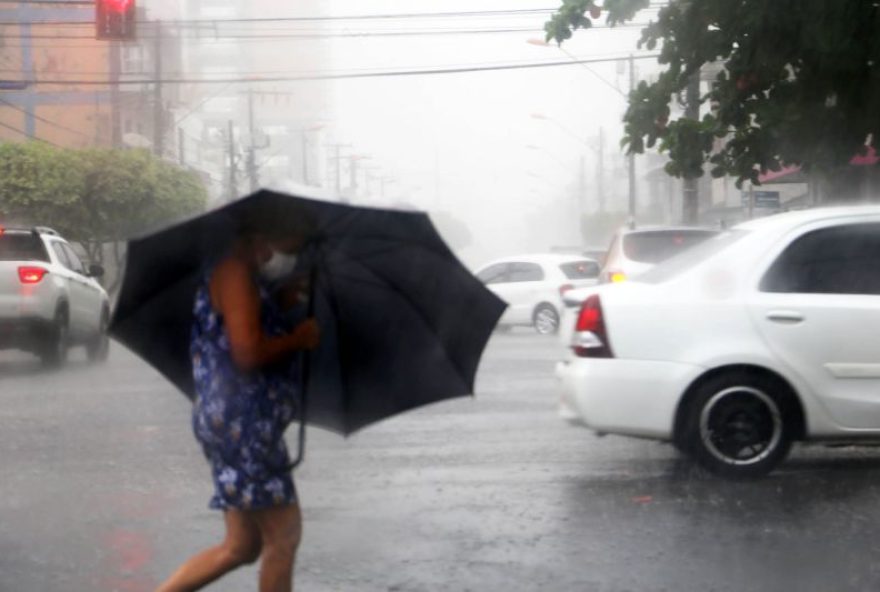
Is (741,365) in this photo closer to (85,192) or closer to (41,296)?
(41,296)

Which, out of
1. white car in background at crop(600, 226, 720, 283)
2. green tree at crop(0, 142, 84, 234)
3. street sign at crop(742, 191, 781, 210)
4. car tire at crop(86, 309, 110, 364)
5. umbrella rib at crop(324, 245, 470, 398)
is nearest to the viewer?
umbrella rib at crop(324, 245, 470, 398)

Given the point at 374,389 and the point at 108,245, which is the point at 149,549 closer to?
the point at 374,389

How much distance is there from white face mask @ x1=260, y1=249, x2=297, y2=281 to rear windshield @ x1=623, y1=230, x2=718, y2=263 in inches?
558

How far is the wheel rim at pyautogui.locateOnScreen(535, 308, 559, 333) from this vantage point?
27.3 metres

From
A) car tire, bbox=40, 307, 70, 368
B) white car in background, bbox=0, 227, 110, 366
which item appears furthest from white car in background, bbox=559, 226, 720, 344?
car tire, bbox=40, 307, 70, 368

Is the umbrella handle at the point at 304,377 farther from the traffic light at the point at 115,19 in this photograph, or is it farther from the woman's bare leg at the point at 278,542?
the traffic light at the point at 115,19

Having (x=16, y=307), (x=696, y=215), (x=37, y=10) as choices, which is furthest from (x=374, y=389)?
(x=37, y=10)

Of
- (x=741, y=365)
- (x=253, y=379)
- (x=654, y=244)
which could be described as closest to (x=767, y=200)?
(x=654, y=244)

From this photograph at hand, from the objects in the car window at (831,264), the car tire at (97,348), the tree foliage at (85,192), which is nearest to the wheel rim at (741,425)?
the car window at (831,264)

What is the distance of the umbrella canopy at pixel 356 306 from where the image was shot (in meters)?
4.97

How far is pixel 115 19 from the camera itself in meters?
22.1

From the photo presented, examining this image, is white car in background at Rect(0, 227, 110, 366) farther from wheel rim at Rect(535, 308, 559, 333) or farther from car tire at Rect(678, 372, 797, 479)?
car tire at Rect(678, 372, 797, 479)

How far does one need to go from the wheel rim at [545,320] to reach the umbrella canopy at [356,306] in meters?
21.8

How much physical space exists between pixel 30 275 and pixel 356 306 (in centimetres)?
1380
